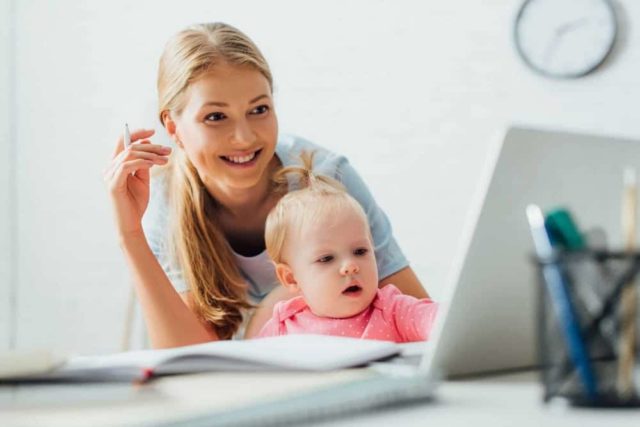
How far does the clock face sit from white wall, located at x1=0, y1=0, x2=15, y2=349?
1.79 meters

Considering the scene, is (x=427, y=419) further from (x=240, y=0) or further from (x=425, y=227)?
(x=240, y=0)

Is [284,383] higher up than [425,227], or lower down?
higher up

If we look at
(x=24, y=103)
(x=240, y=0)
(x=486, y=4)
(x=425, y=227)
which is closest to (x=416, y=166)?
(x=425, y=227)

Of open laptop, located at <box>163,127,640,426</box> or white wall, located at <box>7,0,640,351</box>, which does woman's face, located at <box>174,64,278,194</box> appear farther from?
open laptop, located at <box>163,127,640,426</box>

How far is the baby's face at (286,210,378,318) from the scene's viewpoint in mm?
1684

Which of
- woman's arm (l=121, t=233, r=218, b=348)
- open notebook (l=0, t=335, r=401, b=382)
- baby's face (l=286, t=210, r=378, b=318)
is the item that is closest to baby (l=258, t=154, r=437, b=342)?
baby's face (l=286, t=210, r=378, b=318)

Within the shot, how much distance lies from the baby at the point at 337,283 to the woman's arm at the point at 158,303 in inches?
8.6

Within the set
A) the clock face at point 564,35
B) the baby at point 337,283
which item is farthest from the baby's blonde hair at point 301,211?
the clock face at point 564,35

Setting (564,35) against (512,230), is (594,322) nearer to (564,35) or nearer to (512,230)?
(512,230)

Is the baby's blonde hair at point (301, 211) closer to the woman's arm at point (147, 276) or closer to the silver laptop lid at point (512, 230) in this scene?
the woman's arm at point (147, 276)

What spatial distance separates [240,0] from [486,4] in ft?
2.83

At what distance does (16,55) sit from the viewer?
3.64 metres

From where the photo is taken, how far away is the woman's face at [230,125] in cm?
209

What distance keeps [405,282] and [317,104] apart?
131 cm
